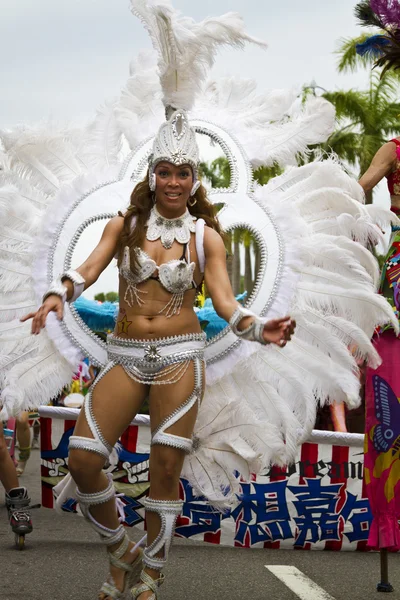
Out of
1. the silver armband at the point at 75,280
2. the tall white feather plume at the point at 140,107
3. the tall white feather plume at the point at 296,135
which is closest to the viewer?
the silver armband at the point at 75,280

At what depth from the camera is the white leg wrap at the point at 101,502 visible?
→ 14.8 ft

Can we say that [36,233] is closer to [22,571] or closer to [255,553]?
[22,571]

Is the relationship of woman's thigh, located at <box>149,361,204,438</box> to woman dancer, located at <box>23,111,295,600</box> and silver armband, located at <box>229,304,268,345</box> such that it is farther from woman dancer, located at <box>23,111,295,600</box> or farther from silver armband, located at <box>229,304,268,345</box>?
silver armband, located at <box>229,304,268,345</box>

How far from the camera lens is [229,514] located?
20.5ft

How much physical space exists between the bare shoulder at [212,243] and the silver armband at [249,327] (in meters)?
0.37

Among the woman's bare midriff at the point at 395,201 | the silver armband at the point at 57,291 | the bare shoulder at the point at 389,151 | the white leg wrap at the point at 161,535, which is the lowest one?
the white leg wrap at the point at 161,535

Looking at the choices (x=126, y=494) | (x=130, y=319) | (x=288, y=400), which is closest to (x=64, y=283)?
(x=130, y=319)

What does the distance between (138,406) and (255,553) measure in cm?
200

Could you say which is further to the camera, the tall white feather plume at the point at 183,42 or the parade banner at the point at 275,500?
the parade banner at the point at 275,500

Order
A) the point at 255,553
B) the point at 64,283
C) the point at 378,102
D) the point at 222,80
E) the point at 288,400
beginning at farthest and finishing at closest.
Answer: the point at 378,102
the point at 255,553
the point at 222,80
the point at 288,400
the point at 64,283

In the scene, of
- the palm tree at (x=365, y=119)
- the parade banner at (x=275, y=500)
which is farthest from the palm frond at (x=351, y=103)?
the parade banner at (x=275, y=500)

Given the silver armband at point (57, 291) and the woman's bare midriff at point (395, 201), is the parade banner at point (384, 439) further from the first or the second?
the silver armband at point (57, 291)

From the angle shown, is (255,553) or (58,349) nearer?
(58,349)

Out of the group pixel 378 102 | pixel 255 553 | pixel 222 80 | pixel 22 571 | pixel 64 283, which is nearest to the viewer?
pixel 64 283
